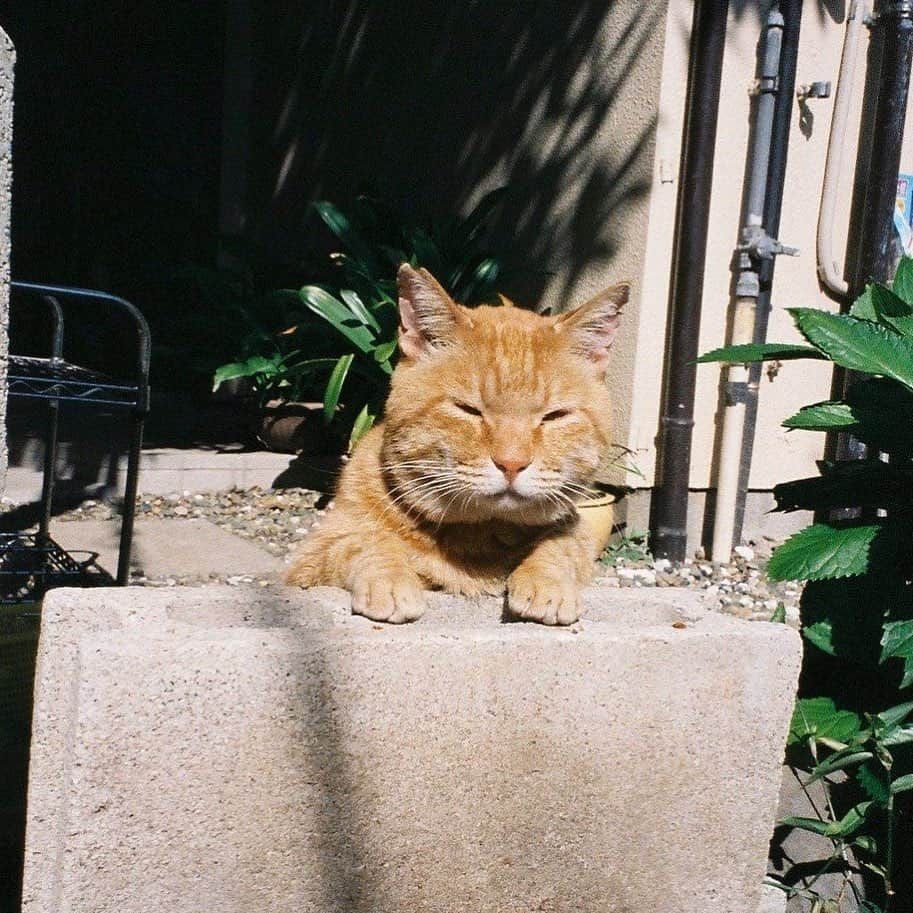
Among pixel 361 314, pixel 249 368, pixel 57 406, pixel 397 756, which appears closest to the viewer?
pixel 397 756

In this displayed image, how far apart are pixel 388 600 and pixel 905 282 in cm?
150

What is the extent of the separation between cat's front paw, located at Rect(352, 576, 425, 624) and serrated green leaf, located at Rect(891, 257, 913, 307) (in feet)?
4.53

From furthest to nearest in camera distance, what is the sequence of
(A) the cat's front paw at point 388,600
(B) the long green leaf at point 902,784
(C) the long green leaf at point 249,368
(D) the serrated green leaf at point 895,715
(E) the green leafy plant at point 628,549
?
(C) the long green leaf at point 249,368
(E) the green leafy plant at point 628,549
(D) the serrated green leaf at point 895,715
(B) the long green leaf at point 902,784
(A) the cat's front paw at point 388,600

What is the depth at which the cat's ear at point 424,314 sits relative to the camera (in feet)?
6.73

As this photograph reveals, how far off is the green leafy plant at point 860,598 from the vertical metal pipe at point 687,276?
2.03 metres

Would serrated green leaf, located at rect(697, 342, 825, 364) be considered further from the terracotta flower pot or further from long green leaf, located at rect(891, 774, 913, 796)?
the terracotta flower pot

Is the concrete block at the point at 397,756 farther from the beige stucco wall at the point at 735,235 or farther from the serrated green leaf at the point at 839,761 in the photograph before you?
the beige stucco wall at the point at 735,235

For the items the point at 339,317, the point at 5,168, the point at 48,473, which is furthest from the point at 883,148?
the point at 5,168

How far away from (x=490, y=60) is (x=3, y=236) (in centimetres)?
474

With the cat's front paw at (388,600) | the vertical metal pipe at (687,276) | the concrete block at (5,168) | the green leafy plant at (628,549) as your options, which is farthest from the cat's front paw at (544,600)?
the vertical metal pipe at (687,276)

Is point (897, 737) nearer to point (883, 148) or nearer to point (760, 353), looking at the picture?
point (760, 353)

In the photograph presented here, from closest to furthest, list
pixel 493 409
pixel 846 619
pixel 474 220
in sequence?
pixel 493 409
pixel 846 619
pixel 474 220

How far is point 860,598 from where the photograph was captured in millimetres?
2096

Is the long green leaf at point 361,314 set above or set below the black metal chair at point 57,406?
above
